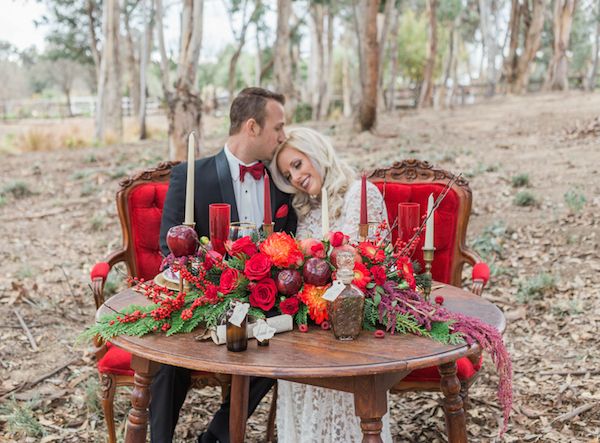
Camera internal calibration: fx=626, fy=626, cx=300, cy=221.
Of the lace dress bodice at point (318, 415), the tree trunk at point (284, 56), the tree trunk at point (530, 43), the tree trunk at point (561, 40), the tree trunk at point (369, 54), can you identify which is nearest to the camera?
the lace dress bodice at point (318, 415)

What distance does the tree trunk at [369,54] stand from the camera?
10922 millimetres

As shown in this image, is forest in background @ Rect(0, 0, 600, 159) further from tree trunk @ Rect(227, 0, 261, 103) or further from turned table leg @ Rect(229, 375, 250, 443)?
turned table leg @ Rect(229, 375, 250, 443)

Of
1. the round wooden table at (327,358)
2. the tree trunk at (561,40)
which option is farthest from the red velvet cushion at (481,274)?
the tree trunk at (561,40)

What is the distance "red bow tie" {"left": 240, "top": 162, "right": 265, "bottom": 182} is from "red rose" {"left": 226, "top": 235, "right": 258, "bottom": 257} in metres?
1.41

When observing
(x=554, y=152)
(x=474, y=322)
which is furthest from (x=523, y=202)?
(x=474, y=322)

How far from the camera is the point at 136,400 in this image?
234 cm

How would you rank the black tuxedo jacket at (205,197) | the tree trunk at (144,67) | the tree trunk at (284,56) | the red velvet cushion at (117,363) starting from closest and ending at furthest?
1. the red velvet cushion at (117,363)
2. the black tuxedo jacket at (205,197)
3. the tree trunk at (284,56)
4. the tree trunk at (144,67)

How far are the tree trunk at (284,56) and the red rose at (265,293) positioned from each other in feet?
39.2

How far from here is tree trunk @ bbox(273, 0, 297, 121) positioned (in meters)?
13.4

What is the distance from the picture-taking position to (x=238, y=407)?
3.00m

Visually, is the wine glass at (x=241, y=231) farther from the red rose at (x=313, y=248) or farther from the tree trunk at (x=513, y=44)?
the tree trunk at (x=513, y=44)

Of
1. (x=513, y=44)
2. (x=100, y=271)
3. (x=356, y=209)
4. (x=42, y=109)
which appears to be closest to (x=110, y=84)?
(x=513, y=44)

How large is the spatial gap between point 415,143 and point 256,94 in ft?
27.6

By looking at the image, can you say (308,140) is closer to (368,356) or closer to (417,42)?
(368,356)
